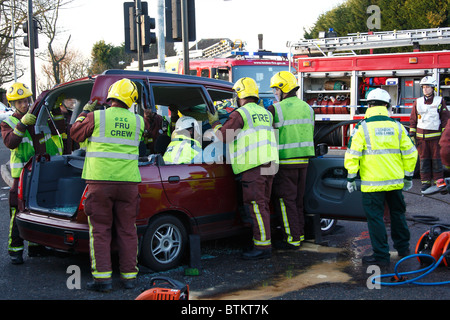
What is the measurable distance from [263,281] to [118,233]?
1.37 m

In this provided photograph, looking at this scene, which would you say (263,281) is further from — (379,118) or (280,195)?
(379,118)

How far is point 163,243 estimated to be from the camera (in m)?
5.41

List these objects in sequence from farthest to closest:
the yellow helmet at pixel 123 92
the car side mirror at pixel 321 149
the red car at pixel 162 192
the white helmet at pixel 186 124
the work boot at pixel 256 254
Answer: the car side mirror at pixel 321 149, the white helmet at pixel 186 124, the work boot at pixel 256 254, the red car at pixel 162 192, the yellow helmet at pixel 123 92

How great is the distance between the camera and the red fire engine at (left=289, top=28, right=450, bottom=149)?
38.4 feet

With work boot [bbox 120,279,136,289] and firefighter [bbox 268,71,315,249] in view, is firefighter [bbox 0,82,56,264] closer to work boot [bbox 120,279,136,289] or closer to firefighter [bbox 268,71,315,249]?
work boot [bbox 120,279,136,289]

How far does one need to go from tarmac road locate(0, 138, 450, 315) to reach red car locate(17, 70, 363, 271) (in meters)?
0.34

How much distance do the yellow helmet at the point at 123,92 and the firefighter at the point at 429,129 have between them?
674 centimetres

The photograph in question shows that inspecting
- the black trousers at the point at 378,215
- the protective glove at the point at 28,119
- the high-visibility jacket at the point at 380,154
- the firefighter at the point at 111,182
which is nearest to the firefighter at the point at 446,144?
the high-visibility jacket at the point at 380,154

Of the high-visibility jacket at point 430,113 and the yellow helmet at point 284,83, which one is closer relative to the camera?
the yellow helmet at point 284,83

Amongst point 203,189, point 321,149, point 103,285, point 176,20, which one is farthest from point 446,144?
point 176,20

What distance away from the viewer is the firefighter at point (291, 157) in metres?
6.16

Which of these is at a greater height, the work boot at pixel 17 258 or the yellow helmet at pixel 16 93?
the yellow helmet at pixel 16 93

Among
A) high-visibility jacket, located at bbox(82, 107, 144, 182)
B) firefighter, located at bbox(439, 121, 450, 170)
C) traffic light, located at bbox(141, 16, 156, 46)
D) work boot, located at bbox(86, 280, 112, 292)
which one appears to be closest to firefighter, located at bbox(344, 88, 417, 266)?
firefighter, located at bbox(439, 121, 450, 170)

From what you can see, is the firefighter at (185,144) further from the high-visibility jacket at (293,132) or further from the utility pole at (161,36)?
the utility pole at (161,36)
